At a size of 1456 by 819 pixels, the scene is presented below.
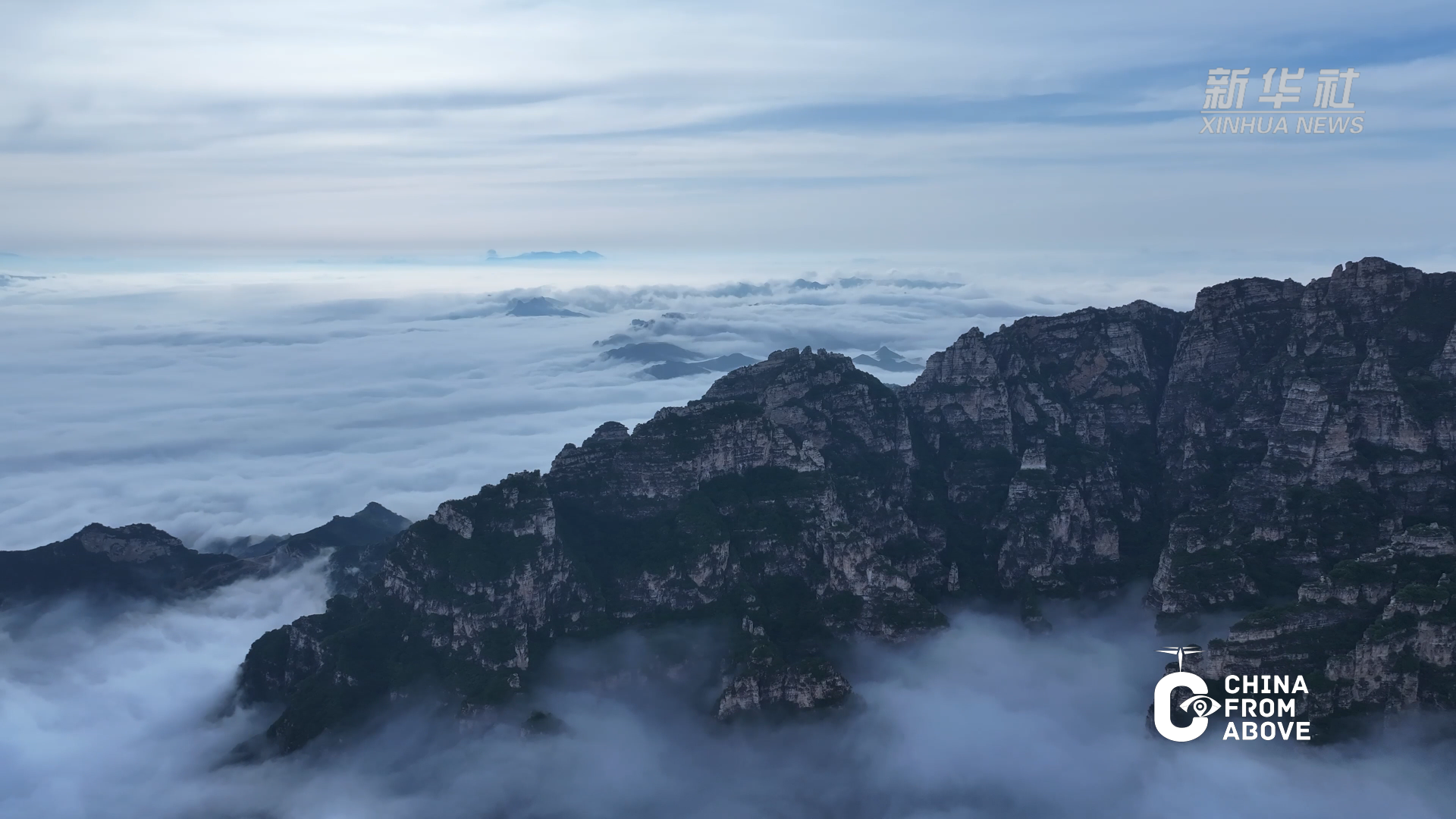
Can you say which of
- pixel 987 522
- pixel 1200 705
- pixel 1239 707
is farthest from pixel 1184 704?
pixel 987 522

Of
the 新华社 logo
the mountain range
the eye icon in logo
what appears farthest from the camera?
the mountain range

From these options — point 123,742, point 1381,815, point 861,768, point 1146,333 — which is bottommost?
point 123,742

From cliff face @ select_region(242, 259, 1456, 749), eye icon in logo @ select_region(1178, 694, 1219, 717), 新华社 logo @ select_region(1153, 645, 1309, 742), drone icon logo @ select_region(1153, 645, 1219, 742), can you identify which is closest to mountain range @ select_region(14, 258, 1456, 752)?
cliff face @ select_region(242, 259, 1456, 749)

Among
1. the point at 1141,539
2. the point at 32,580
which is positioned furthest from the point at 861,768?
the point at 32,580

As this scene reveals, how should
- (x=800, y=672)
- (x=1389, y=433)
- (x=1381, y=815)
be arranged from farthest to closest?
(x=1389, y=433) → (x=800, y=672) → (x=1381, y=815)

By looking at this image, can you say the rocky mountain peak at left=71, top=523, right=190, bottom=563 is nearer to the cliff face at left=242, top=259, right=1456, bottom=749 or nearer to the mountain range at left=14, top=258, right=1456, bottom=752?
the mountain range at left=14, top=258, right=1456, bottom=752

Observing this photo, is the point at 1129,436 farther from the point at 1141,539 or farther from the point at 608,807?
the point at 608,807
